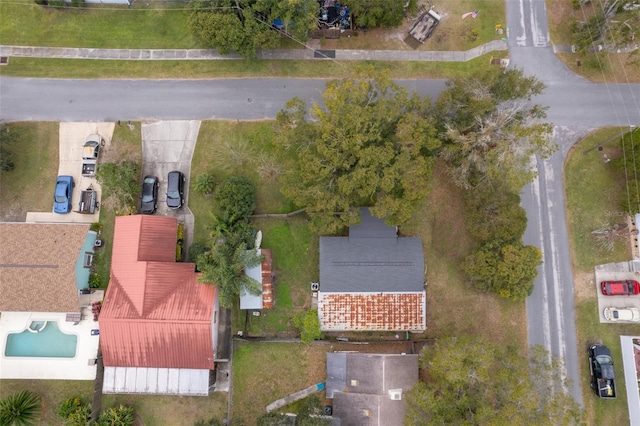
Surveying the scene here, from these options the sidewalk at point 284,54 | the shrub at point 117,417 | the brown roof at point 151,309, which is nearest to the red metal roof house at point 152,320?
the brown roof at point 151,309

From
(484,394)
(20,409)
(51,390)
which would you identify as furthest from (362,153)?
(20,409)

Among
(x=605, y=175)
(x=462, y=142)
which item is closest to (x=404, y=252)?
(x=462, y=142)

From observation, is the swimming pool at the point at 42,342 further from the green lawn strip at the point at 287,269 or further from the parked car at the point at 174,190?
the green lawn strip at the point at 287,269

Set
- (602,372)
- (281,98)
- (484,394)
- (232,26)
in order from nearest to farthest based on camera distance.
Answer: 1. (484,394)
2. (602,372)
3. (232,26)
4. (281,98)

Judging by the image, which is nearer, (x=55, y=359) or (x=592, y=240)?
(x=55, y=359)

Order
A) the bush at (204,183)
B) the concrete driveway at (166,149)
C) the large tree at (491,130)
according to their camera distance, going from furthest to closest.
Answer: the concrete driveway at (166,149) → the bush at (204,183) → the large tree at (491,130)

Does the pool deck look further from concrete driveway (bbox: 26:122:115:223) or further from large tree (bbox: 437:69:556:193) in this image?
large tree (bbox: 437:69:556:193)

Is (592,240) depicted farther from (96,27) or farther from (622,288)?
(96,27)
